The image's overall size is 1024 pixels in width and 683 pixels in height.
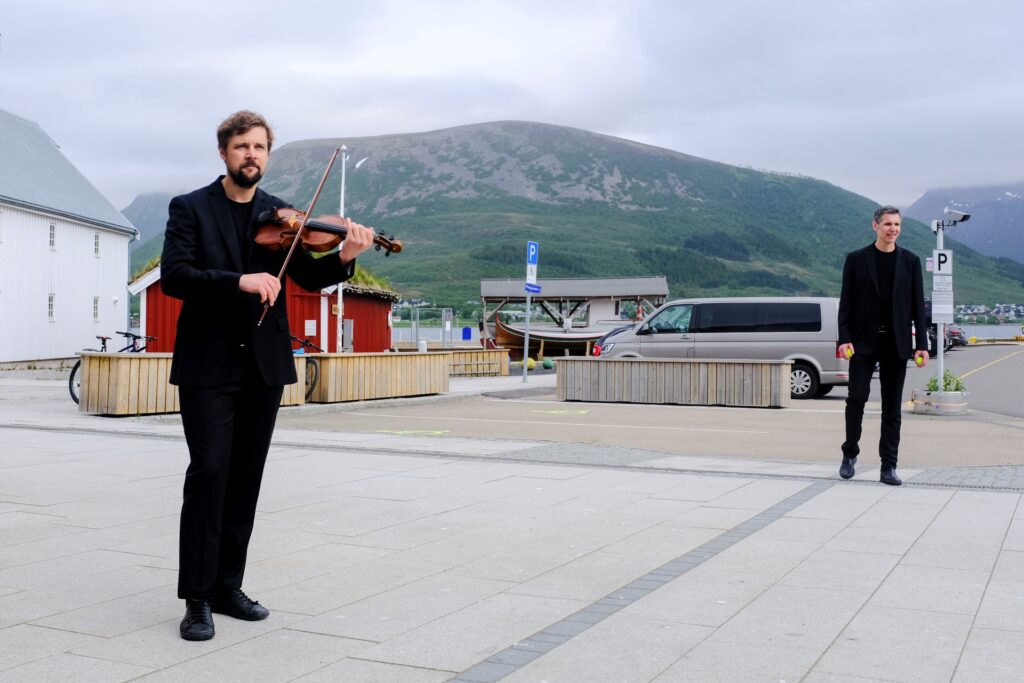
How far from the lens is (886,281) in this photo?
8.42 meters

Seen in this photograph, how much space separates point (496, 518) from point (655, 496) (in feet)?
4.79

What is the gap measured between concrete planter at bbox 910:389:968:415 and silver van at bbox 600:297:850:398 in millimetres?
4008

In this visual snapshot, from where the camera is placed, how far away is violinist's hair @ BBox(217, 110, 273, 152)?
4285 millimetres

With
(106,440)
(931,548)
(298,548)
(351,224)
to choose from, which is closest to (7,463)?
(106,440)

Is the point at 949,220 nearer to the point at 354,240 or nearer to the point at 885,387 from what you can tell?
the point at 885,387

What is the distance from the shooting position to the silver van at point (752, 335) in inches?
824

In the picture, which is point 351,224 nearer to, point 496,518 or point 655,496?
point 496,518

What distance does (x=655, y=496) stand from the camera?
25.9 feet

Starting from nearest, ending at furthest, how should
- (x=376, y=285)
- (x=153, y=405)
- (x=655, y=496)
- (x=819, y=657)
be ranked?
(x=819, y=657) < (x=655, y=496) < (x=153, y=405) < (x=376, y=285)

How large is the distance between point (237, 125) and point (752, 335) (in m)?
18.0

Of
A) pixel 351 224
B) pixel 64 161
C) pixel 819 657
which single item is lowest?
pixel 819 657

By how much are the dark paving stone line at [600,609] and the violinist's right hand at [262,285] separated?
149cm

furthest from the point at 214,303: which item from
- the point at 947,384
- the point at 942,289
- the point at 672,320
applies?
the point at 672,320

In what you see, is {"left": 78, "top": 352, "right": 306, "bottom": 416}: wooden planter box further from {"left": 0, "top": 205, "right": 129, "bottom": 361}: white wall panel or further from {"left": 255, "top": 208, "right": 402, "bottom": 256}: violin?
{"left": 0, "top": 205, "right": 129, "bottom": 361}: white wall panel
